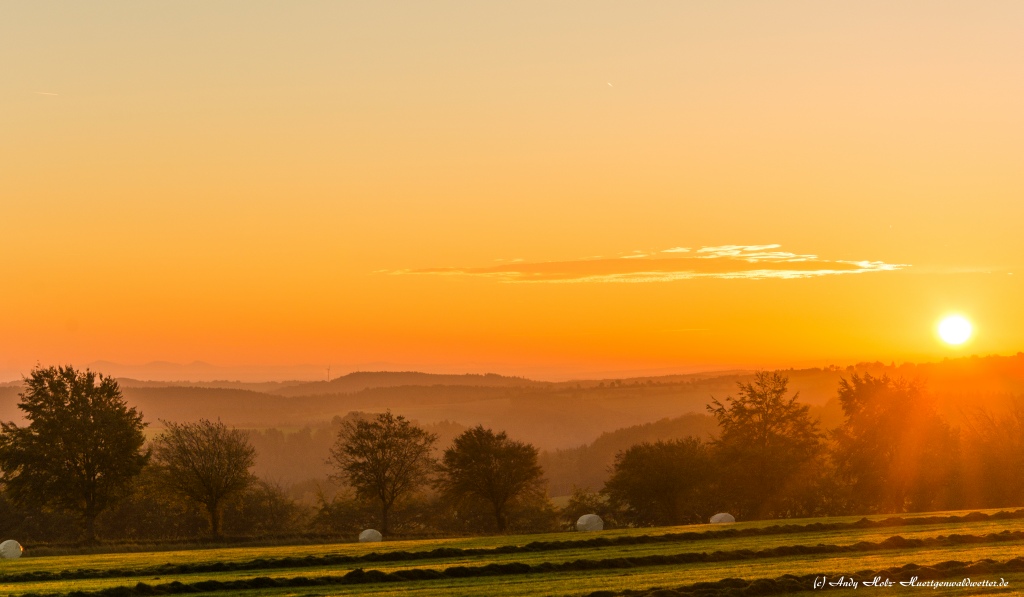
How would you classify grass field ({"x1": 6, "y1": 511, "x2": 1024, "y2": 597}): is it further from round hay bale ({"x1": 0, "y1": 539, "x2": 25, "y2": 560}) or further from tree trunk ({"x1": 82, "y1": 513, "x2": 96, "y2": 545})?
tree trunk ({"x1": 82, "y1": 513, "x2": 96, "y2": 545})

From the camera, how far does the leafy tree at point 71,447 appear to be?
235 ft

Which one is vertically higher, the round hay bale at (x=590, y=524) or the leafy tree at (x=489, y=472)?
the leafy tree at (x=489, y=472)

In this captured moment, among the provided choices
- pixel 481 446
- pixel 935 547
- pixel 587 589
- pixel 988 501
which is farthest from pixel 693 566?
pixel 988 501

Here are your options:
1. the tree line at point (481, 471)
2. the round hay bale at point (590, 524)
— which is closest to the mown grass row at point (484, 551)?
the round hay bale at point (590, 524)

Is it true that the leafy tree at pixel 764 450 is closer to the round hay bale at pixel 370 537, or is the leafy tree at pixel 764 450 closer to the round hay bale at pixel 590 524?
the round hay bale at pixel 590 524

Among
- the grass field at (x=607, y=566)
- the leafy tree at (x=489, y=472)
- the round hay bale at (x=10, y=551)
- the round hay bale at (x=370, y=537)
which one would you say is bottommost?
the round hay bale at (x=370, y=537)

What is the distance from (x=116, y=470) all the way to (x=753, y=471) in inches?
2184

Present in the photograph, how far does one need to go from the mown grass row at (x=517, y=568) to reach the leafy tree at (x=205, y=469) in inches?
1789

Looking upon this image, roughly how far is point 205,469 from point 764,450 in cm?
5031

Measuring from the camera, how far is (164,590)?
3188 cm

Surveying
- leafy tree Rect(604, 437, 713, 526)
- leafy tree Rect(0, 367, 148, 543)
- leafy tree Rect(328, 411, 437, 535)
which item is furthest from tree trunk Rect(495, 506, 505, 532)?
leafy tree Rect(0, 367, 148, 543)

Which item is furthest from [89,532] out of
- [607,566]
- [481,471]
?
[607,566]

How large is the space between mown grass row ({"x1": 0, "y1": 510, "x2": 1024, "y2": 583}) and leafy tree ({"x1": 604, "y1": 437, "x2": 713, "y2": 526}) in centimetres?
3570

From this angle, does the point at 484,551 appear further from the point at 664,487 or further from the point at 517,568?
the point at 664,487
